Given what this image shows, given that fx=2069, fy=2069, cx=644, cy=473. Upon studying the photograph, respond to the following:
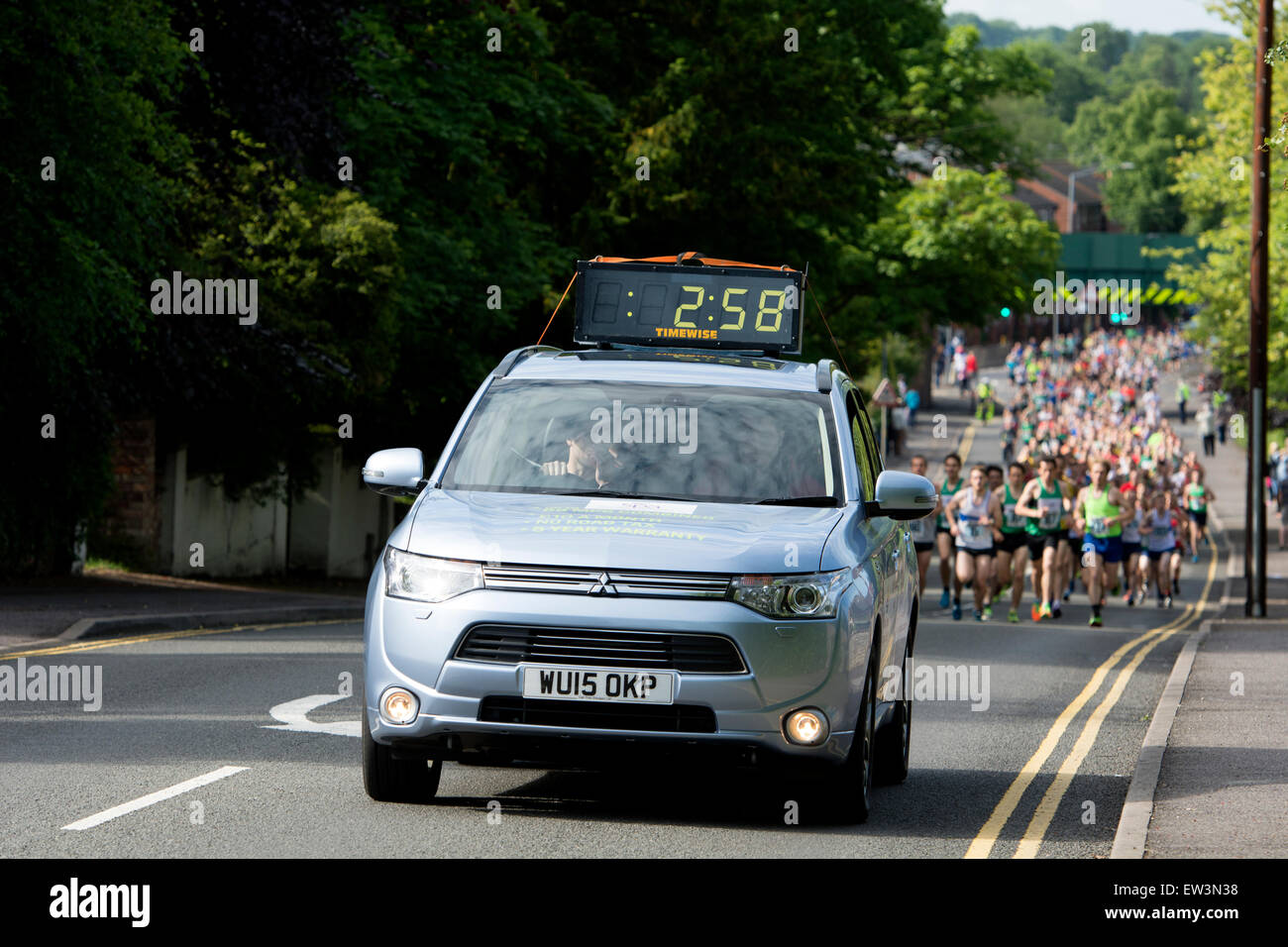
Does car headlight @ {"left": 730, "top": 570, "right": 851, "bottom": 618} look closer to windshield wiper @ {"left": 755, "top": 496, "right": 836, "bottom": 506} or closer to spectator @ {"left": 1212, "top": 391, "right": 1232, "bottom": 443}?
windshield wiper @ {"left": 755, "top": 496, "right": 836, "bottom": 506}

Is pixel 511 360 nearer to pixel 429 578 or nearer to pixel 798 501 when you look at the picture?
pixel 798 501

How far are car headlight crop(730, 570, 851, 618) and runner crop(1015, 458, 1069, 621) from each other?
53.8 feet

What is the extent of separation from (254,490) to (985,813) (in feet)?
63.4

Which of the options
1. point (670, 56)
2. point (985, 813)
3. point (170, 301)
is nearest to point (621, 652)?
point (985, 813)

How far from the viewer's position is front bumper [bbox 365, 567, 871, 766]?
7.71 meters

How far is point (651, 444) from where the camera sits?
29.0 ft

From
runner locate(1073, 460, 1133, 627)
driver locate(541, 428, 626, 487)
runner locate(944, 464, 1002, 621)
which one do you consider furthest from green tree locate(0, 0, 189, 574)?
runner locate(1073, 460, 1133, 627)

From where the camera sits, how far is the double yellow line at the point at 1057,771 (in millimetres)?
8398

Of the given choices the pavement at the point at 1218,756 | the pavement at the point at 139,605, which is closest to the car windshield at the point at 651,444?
the pavement at the point at 1218,756

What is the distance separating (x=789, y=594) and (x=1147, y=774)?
309 centimetres

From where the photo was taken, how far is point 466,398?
28453 millimetres

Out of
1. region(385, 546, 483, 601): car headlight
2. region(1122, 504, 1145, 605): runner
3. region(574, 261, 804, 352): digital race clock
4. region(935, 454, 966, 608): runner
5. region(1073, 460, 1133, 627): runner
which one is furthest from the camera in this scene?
region(1122, 504, 1145, 605): runner

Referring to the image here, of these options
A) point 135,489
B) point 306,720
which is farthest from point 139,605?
point 306,720
